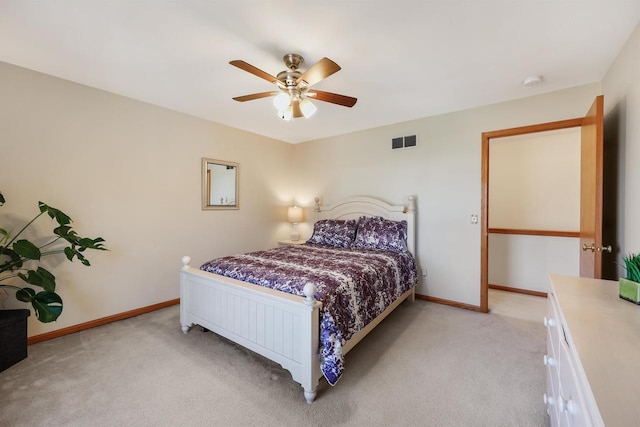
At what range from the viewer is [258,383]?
188 centimetres

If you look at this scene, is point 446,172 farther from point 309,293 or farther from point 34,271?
point 34,271

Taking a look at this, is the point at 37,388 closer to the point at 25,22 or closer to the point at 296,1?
the point at 25,22

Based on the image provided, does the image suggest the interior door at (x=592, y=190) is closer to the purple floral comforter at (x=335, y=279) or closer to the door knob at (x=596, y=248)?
the door knob at (x=596, y=248)

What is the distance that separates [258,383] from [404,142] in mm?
3257

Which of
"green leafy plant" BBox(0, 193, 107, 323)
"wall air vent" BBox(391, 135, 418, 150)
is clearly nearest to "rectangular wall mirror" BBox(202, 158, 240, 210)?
"green leafy plant" BBox(0, 193, 107, 323)

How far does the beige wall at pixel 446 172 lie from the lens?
287 cm

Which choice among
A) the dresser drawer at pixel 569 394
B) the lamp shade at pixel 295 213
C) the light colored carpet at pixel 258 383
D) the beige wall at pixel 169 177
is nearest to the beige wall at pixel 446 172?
the beige wall at pixel 169 177

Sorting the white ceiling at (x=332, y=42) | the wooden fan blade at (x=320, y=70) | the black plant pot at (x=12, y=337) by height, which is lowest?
the black plant pot at (x=12, y=337)

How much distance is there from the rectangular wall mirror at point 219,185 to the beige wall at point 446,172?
6.06 feet

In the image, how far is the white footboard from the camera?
172cm

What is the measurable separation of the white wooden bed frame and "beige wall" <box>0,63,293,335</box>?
88 centimetres

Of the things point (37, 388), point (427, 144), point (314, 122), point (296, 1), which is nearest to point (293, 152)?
point (314, 122)

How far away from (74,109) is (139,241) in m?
1.45

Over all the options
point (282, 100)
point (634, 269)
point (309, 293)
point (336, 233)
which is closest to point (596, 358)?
point (634, 269)
